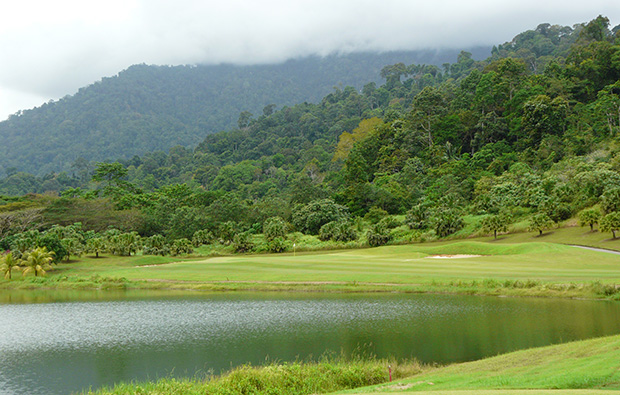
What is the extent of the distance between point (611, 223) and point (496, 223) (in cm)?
1622

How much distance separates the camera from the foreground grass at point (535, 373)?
14828mm

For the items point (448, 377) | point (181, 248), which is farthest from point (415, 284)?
point (181, 248)

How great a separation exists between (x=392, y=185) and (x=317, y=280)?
59.6 meters

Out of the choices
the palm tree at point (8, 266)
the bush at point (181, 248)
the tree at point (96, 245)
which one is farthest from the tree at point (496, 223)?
the palm tree at point (8, 266)

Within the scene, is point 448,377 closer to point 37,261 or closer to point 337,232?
point 37,261

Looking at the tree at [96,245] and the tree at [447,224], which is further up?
the tree at [96,245]

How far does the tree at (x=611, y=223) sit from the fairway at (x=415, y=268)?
5736 mm

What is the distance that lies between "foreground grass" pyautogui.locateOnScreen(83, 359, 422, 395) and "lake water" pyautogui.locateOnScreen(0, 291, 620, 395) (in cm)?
306

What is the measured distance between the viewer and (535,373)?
17.0 m

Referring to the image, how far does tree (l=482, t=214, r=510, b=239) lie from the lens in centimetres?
6900

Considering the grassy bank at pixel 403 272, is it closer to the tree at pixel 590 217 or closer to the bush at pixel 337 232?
the tree at pixel 590 217

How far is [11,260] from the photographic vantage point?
5681 cm

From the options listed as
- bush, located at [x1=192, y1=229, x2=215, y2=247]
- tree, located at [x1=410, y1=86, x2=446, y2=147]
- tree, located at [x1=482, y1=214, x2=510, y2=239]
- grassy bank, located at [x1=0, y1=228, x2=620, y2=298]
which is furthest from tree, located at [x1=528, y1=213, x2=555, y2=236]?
tree, located at [x1=410, y1=86, x2=446, y2=147]

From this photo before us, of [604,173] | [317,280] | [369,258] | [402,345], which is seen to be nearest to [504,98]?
[604,173]
